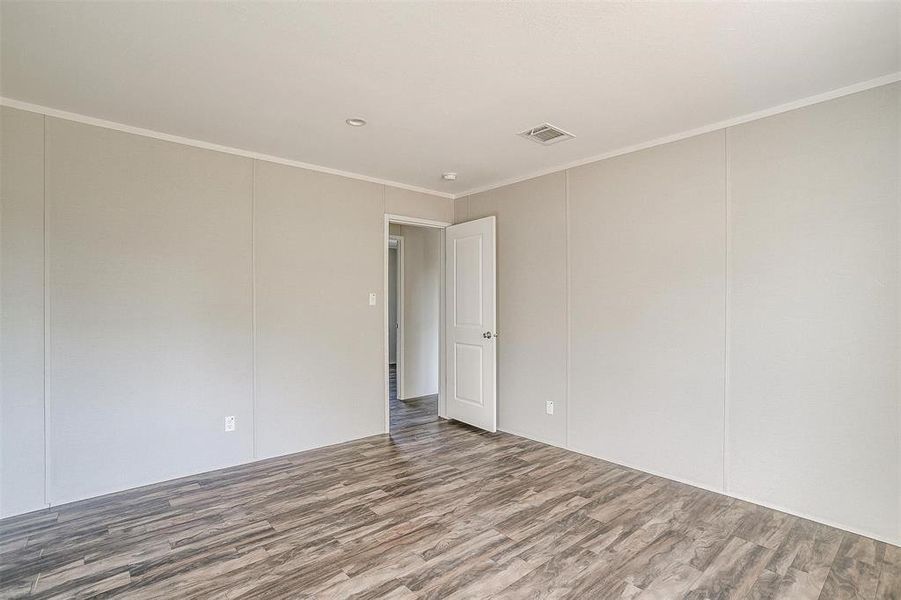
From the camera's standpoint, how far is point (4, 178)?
2.71 metres

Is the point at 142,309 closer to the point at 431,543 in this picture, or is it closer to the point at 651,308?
the point at 431,543

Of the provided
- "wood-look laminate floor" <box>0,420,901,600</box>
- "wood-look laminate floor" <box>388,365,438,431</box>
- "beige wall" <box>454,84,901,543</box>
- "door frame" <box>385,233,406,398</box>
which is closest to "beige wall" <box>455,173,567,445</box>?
"beige wall" <box>454,84,901,543</box>

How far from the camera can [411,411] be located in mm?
5406

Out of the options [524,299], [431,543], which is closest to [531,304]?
[524,299]

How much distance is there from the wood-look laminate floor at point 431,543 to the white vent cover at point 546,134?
255 centimetres

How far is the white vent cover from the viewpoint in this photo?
3.12 metres

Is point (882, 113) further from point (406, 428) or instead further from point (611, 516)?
point (406, 428)

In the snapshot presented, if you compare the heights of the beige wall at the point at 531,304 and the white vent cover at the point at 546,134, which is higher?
the white vent cover at the point at 546,134

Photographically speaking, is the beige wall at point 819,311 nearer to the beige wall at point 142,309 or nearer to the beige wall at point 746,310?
the beige wall at point 746,310

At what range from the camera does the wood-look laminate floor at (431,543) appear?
6.78ft

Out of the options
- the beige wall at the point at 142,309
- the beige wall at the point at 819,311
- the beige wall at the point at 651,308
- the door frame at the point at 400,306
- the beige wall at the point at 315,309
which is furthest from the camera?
the door frame at the point at 400,306

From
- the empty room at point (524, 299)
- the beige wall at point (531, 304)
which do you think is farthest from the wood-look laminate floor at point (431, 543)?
the beige wall at point (531, 304)

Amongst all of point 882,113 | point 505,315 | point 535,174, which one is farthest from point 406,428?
point 882,113

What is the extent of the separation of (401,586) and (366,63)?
255cm
